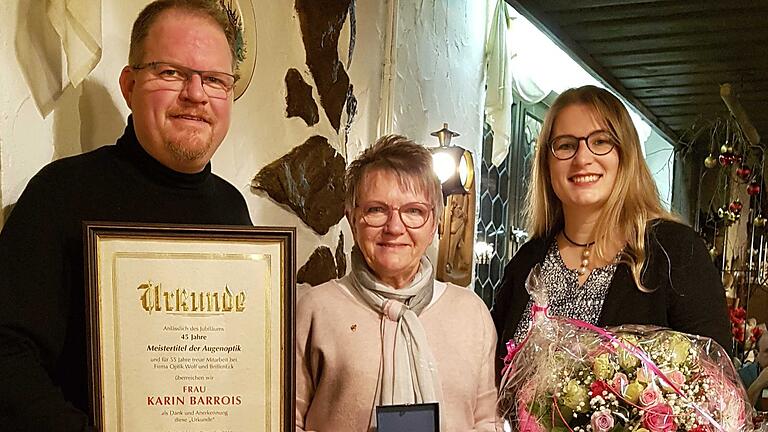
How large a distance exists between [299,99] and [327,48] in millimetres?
227

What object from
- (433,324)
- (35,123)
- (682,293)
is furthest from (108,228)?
(682,293)

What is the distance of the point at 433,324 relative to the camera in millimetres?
1460

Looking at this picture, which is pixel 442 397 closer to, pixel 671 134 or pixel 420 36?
pixel 420 36

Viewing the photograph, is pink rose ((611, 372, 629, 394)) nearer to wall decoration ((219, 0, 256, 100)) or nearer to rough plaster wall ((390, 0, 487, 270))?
wall decoration ((219, 0, 256, 100))

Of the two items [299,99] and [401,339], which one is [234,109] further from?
[401,339]

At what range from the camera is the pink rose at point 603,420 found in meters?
1.08

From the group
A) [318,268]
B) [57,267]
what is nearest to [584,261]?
[318,268]

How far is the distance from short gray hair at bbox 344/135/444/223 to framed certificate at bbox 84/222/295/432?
366 mm

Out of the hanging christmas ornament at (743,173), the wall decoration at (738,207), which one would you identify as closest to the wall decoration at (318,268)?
the wall decoration at (738,207)

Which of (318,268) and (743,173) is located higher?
(743,173)

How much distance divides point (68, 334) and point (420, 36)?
6.95 feet

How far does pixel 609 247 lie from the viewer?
5.21 feet

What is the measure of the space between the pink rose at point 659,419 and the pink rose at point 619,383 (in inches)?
1.9

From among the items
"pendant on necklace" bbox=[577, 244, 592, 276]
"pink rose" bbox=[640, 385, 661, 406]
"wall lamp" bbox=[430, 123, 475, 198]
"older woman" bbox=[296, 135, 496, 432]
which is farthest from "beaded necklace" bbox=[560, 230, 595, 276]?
"wall lamp" bbox=[430, 123, 475, 198]
